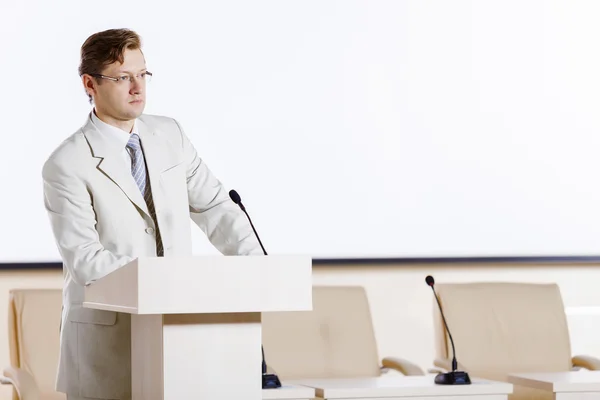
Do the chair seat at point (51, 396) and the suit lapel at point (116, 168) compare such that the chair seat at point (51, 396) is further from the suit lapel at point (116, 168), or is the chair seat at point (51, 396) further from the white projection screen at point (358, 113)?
the suit lapel at point (116, 168)

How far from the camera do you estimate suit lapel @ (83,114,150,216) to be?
7.07 ft

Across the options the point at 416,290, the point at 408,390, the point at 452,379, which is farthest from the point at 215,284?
the point at 416,290

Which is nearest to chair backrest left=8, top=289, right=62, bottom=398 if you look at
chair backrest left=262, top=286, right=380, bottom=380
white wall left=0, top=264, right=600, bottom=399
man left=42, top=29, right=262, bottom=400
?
chair backrest left=262, top=286, right=380, bottom=380

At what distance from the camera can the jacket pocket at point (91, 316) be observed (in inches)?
83.6

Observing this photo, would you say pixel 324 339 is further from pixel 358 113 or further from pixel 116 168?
pixel 116 168

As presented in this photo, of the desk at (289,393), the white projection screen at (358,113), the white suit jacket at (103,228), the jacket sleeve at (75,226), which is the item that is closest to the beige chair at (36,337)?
the white projection screen at (358,113)

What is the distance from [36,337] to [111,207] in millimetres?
1678

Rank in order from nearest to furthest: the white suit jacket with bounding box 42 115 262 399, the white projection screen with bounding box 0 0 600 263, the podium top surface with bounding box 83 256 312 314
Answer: the podium top surface with bounding box 83 256 312 314, the white suit jacket with bounding box 42 115 262 399, the white projection screen with bounding box 0 0 600 263

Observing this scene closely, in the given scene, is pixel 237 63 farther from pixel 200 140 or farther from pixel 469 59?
pixel 469 59

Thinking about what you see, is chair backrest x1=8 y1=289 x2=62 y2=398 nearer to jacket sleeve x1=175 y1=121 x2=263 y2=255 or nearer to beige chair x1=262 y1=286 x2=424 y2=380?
beige chair x1=262 y1=286 x2=424 y2=380

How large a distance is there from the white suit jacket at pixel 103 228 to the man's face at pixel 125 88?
2.9 inches

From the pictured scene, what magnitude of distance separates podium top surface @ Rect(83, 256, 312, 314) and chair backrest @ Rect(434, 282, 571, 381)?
2.35 meters

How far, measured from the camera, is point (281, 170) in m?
4.23

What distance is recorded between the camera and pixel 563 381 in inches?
132
